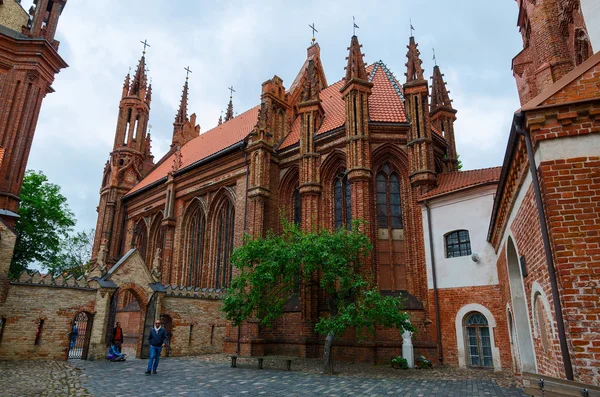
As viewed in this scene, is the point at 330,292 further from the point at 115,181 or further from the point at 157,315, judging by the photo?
the point at 115,181

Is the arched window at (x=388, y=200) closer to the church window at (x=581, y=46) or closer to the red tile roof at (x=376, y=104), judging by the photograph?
the red tile roof at (x=376, y=104)

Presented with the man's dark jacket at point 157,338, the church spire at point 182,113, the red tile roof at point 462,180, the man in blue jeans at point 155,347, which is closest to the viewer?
the man in blue jeans at point 155,347

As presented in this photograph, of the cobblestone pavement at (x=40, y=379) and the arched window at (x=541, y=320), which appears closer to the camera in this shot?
the arched window at (x=541, y=320)

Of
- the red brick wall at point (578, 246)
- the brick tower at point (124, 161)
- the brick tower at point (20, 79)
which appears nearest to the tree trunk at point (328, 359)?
the red brick wall at point (578, 246)

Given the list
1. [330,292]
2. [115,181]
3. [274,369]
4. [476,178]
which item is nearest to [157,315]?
[274,369]

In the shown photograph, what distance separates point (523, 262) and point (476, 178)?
28.9 feet

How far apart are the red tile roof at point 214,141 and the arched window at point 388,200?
10104 mm

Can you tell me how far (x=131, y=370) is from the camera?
12695mm

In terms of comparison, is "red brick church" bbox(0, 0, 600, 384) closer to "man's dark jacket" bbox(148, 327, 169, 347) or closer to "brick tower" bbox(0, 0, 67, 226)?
"brick tower" bbox(0, 0, 67, 226)

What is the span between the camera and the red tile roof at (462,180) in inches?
583

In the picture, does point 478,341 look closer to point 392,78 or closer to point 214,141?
point 392,78

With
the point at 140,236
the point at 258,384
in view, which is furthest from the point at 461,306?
the point at 140,236

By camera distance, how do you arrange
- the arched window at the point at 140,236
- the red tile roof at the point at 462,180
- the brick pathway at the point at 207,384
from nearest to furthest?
the brick pathway at the point at 207,384 < the red tile roof at the point at 462,180 < the arched window at the point at 140,236

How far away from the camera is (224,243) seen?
922 inches
